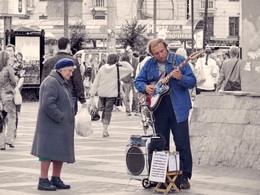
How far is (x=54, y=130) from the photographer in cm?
1183

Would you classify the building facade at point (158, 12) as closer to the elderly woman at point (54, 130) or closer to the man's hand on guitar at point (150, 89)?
the elderly woman at point (54, 130)

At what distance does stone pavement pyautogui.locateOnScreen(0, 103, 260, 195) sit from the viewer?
38.0ft

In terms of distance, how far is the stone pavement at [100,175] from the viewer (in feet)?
38.0

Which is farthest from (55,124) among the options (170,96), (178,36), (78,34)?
(178,36)

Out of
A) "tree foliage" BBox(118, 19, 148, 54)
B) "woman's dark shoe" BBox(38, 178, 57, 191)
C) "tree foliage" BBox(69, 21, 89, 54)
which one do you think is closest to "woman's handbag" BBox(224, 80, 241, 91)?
"woman's dark shoe" BBox(38, 178, 57, 191)

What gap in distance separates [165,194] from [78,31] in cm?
6506

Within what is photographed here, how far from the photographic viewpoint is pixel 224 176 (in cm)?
1291

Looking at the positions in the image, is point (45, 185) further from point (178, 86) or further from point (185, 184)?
point (178, 86)

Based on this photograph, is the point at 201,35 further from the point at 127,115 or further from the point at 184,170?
the point at 184,170

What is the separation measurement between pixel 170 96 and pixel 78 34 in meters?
63.2

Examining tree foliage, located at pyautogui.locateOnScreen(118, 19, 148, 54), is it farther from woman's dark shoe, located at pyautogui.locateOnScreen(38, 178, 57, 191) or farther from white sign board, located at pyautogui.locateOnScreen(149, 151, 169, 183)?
white sign board, located at pyautogui.locateOnScreen(149, 151, 169, 183)

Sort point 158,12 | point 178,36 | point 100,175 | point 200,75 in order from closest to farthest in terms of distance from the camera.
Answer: point 100,175, point 200,75, point 178,36, point 158,12

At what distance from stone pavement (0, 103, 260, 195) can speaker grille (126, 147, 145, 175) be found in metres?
0.24

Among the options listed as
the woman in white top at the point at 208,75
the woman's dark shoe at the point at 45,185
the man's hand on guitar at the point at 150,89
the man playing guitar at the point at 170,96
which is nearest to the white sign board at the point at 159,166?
the man playing guitar at the point at 170,96
